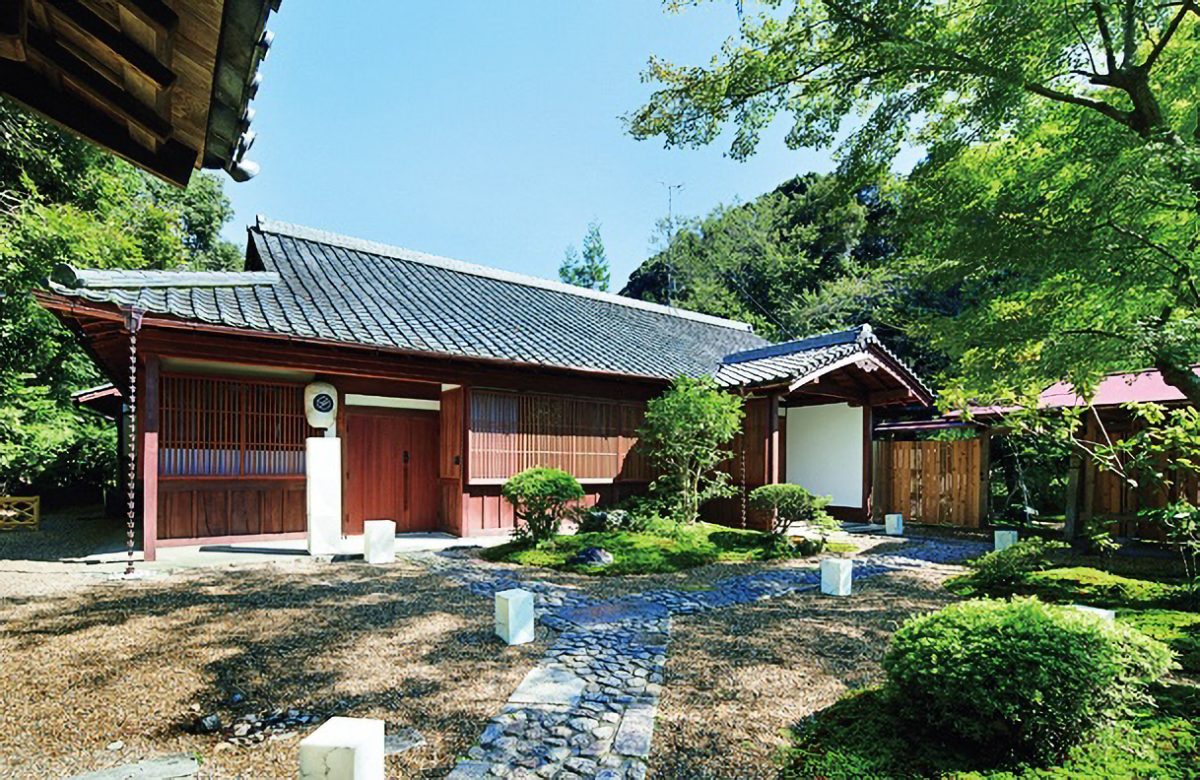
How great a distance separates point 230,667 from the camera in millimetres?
3691

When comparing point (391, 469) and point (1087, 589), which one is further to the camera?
point (391, 469)

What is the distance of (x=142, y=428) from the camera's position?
706cm

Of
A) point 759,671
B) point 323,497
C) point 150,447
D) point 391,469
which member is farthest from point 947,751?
point 391,469

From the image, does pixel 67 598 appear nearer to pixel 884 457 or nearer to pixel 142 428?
pixel 142 428

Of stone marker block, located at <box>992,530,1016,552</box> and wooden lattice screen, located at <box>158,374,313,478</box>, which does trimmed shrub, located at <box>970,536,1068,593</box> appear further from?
wooden lattice screen, located at <box>158,374,313,478</box>

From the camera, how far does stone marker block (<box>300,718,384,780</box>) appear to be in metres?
2.07

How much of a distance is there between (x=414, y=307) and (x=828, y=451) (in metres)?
9.23

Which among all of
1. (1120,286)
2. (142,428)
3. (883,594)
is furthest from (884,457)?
(142,428)

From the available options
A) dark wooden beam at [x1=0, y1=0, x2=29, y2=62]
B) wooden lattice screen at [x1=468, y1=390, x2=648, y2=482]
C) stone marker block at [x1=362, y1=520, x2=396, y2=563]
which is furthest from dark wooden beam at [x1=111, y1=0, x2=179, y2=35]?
wooden lattice screen at [x1=468, y1=390, x2=648, y2=482]

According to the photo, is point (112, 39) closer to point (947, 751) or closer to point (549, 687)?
point (549, 687)

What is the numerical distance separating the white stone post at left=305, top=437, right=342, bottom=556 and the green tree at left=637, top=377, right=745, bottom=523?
4.82m

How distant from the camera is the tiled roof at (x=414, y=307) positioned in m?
7.46

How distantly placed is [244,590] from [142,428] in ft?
9.85

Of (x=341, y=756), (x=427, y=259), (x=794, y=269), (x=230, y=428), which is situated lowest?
(x=341, y=756)
